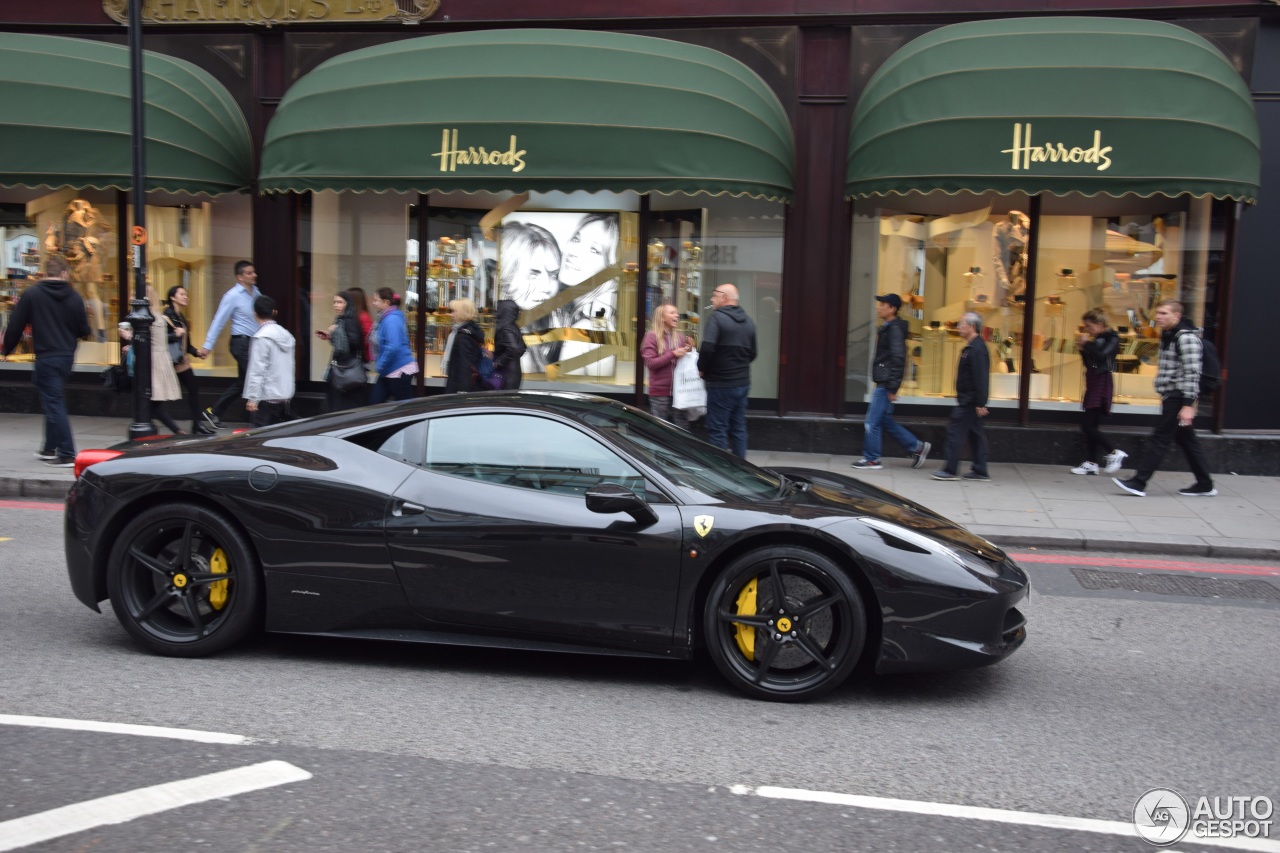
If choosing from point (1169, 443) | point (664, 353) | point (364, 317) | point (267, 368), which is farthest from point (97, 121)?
point (1169, 443)

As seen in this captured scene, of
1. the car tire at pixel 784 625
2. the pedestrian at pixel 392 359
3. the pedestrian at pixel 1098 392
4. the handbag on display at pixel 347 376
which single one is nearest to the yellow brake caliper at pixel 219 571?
the car tire at pixel 784 625

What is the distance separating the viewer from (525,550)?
5.19 m

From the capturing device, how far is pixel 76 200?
48.9ft

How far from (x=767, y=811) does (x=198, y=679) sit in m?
2.75

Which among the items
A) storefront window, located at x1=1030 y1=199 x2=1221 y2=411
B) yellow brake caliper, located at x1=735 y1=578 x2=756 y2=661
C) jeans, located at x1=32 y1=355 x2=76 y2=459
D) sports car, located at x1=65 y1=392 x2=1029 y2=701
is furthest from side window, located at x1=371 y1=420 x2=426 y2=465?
storefront window, located at x1=1030 y1=199 x2=1221 y2=411

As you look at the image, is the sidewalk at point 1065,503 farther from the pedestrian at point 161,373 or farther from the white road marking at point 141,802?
the white road marking at point 141,802

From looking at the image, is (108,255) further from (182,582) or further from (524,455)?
(524,455)

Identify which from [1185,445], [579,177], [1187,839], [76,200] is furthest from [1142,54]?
[76,200]

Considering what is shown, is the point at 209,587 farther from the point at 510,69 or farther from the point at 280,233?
the point at 280,233

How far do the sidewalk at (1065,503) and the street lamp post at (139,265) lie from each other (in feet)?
3.34

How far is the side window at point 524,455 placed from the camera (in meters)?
5.34

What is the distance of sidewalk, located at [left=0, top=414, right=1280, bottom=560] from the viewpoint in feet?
29.5

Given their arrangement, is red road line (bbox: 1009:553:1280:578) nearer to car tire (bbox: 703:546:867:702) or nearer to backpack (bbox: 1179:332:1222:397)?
backpack (bbox: 1179:332:1222:397)

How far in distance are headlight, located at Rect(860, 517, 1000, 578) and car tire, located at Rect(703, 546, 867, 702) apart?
291 millimetres
